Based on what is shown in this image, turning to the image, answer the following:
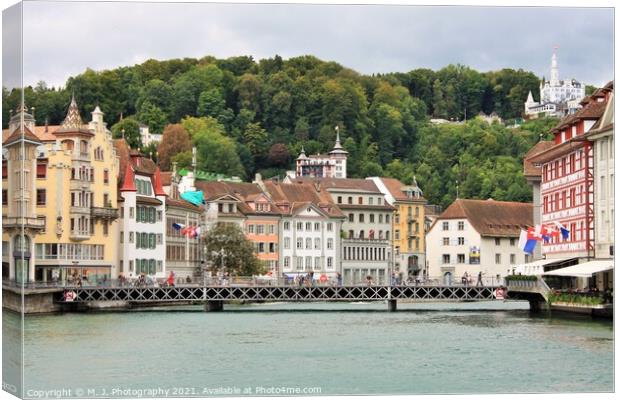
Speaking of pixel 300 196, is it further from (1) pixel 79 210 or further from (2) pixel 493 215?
(1) pixel 79 210

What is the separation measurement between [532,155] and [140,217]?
17.3m

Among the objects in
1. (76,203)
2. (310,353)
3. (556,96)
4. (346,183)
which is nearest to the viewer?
(310,353)

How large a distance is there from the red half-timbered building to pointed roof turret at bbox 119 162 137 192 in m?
16.7

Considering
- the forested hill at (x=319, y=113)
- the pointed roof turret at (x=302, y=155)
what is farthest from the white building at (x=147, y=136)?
the pointed roof turret at (x=302, y=155)

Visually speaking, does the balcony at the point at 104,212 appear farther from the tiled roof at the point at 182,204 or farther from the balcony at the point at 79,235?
the tiled roof at the point at 182,204

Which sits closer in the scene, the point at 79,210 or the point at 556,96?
the point at 556,96

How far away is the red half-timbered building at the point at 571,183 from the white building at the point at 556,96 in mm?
441

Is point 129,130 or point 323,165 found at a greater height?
point 129,130

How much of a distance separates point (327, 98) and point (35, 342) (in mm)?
18646

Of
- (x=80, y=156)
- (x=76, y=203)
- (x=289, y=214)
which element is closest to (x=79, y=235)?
(x=76, y=203)

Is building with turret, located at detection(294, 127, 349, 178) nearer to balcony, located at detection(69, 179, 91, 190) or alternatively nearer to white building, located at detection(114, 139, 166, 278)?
white building, located at detection(114, 139, 166, 278)

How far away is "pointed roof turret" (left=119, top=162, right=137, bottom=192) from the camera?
6944cm

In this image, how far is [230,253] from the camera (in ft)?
255

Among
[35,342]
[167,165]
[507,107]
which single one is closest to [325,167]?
[167,165]
